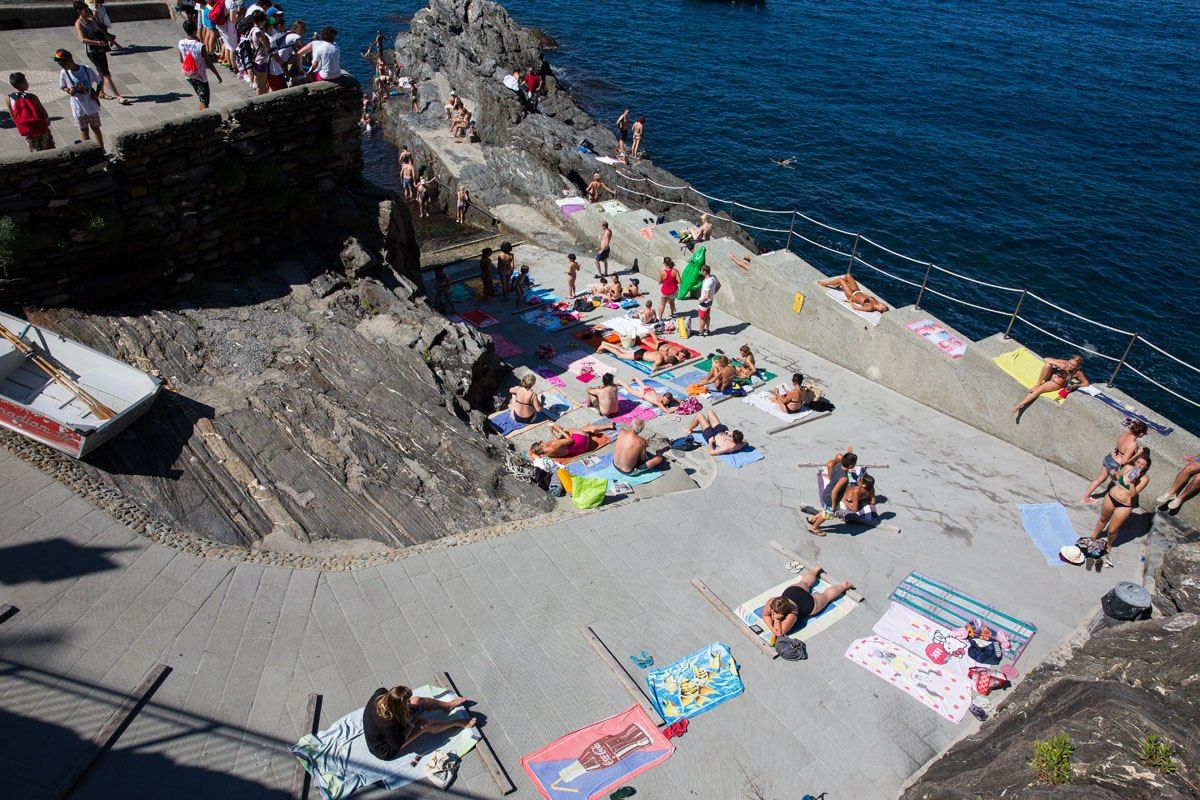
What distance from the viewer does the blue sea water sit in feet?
93.8

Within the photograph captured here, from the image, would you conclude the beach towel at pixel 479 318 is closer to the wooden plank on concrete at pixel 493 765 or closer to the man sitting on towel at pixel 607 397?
the man sitting on towel at pixel 607 397

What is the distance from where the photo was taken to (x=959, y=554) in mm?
11594

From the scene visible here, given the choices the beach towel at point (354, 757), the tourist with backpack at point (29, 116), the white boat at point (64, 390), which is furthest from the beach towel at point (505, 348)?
the beach towel at point (354, 757)

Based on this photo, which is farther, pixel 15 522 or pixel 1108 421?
pixel 1108 421

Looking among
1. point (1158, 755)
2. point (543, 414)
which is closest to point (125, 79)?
point (543, 414)

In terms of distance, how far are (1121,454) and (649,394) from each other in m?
8.02

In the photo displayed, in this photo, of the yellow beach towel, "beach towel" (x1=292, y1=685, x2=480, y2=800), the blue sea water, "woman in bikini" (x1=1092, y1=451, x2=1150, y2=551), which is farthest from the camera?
the blue sea water

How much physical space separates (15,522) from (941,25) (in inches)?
2778

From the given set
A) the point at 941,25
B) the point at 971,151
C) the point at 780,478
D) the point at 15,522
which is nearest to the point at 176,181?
the point at 15,522

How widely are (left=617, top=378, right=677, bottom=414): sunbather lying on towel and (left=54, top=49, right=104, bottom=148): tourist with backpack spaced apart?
989 centimetres

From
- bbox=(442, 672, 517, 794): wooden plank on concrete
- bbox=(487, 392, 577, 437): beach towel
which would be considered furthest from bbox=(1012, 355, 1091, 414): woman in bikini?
bbox=(442, 672, 517, 794): wooden plank on concrete

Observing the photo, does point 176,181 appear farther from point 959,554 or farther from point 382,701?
point 959,554

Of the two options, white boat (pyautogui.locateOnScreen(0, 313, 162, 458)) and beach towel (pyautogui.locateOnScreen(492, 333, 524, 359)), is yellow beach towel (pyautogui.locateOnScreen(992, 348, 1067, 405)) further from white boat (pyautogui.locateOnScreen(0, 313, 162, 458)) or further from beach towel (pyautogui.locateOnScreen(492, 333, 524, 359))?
white boat (pyautogui.locateOnScreen(0, 313, 162, 458))

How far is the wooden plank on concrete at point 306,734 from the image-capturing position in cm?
740
